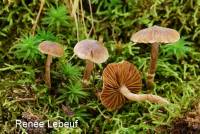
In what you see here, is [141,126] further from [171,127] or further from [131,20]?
[131,20]

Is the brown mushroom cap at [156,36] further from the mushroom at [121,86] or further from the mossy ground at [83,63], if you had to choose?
the mossy ground at [83,63]

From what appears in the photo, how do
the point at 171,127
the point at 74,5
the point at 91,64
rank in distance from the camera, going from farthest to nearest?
1. the point at 74,5
2. the point at 91,64
3. the point at 171,127

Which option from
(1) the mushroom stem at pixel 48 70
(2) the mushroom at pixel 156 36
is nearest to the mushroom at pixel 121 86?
(2) the mushroom at pixel 156 36

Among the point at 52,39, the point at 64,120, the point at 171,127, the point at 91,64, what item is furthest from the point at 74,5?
the point at 171,127

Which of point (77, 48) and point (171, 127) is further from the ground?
point (77, 48)

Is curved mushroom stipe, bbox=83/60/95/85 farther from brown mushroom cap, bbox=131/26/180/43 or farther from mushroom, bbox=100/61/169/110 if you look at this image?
brown mushroom cap, bbox=131/26/180/43

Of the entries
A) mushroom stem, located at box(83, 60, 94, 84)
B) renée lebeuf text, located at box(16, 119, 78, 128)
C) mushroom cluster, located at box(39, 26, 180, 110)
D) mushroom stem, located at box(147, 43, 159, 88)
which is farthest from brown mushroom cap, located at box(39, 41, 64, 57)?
mushroom stem, located at box(147, 43, 159, 88)

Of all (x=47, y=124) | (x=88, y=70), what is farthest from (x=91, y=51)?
(x=47, y=124)

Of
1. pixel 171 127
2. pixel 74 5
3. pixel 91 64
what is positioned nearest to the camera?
pixel 171 127
